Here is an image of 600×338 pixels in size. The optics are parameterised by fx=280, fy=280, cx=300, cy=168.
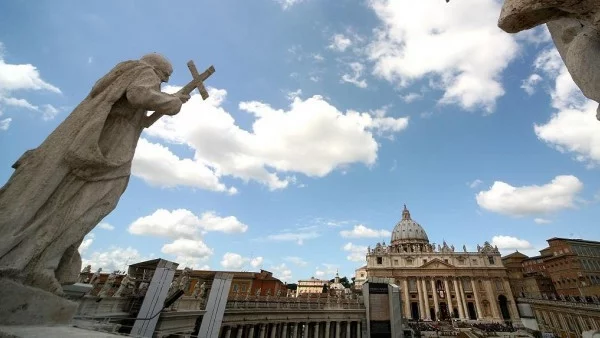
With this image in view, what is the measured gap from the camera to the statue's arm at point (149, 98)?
362cm

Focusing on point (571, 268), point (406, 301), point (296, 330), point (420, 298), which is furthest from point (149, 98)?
point (420, 298)

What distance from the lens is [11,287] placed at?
98.7 inches

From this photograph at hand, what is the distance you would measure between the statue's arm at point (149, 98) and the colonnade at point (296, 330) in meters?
18.2

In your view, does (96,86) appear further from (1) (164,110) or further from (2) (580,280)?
(2) (580,280)

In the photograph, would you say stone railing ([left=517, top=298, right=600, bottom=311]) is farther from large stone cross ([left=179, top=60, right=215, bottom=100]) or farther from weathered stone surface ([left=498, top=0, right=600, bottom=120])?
large stone cross ([left=179, top=60, right=215, bottom=100])

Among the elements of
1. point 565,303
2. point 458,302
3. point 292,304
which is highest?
point 458,302

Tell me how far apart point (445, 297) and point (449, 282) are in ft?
12.3

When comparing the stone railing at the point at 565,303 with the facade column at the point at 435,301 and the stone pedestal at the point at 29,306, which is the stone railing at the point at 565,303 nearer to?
the facade column at the point at 435,301

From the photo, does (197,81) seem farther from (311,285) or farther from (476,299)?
(311,285)

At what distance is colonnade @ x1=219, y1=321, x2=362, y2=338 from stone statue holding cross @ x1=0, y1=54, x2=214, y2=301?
58.2 feet

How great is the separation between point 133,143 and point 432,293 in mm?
78350

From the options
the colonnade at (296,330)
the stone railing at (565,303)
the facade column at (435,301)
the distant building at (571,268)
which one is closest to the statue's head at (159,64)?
the colonnade at (296,330)

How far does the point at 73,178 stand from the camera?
10.8 feet

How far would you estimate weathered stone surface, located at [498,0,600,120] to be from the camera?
189 cm
